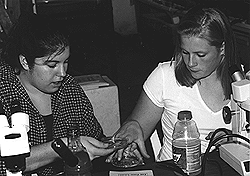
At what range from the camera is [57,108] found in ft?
6.80

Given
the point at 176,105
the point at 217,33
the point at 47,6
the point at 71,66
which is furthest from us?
the point at 47,6

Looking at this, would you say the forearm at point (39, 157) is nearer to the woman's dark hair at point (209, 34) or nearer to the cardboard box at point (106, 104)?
the woman's dark hair at point (209, 34)

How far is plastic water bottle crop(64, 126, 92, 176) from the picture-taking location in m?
1.35

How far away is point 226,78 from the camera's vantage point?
6.59ft

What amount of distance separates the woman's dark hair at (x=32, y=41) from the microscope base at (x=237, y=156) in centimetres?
78

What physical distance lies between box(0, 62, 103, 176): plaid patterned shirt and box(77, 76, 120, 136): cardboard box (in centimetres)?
96

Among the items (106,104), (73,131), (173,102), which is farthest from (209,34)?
(106,104)

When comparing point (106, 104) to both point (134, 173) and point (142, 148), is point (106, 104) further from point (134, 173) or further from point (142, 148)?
point (134, 173)

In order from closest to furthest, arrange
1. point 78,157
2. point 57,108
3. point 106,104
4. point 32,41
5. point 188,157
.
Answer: point 78,157
point 188,157
point 32,41
point 57,108
point 106,104

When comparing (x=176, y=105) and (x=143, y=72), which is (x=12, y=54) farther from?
(x=143, y=72)

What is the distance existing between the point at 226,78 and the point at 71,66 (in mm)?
3925

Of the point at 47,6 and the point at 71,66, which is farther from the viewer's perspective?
the point at 47,6

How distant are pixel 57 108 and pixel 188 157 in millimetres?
754

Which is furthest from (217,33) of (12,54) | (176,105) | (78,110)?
(12,54)
